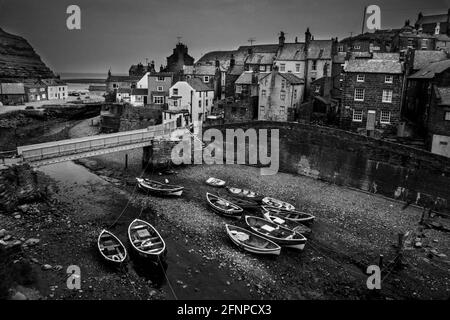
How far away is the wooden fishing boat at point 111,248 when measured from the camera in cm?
2059

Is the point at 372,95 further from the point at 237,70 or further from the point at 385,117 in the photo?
the point at 237,70

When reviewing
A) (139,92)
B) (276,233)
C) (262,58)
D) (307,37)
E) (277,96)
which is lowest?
(276,233)

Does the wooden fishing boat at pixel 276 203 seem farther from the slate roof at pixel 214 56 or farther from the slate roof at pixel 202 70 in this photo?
the slate roof at pixel 214 56

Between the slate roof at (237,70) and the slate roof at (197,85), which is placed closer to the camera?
the slate roof at (197,85)

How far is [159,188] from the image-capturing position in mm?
31750

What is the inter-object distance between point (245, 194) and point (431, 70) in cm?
2536

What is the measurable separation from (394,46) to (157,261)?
57.9 metres

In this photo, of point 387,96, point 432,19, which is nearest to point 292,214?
point 387,96

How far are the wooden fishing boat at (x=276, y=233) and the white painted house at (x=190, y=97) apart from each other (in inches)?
1030

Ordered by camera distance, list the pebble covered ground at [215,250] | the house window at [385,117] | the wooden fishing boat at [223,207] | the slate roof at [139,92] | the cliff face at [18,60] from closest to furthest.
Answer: the pebble covered ground at [215,250]
the wooden fishing boat at [223,207]
the house window at [385,117]
the slate roof at [139,92]
the cliff face at [18,60]

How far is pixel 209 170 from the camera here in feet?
128

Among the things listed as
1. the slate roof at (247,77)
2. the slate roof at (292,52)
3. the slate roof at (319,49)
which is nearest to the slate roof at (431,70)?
the slate roof at (319,49)

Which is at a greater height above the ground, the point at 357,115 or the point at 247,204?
the point at 357,115

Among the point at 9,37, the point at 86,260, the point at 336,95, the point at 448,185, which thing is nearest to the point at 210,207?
the point at 86,260
